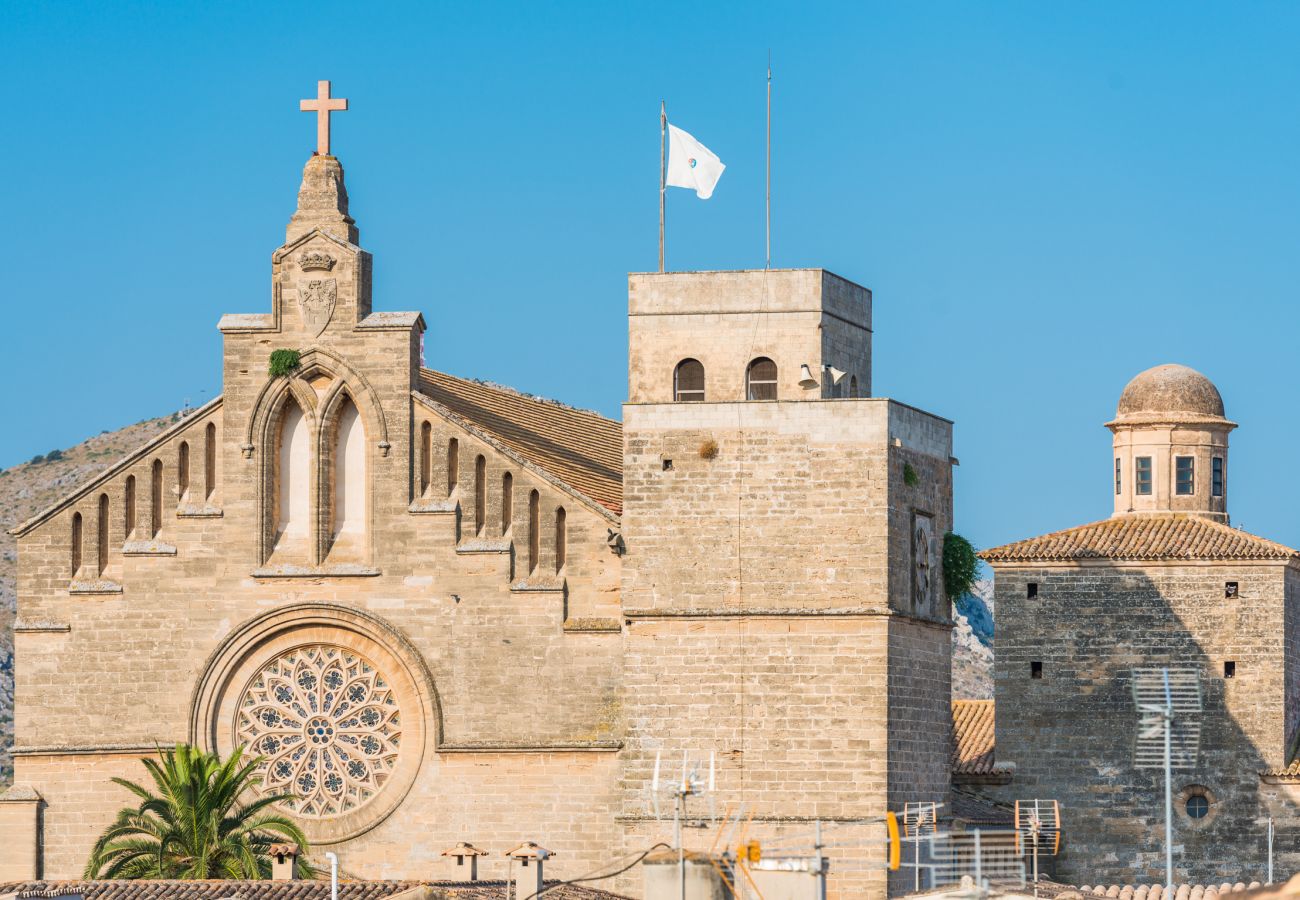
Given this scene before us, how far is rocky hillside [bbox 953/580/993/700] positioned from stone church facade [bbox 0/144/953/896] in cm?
7324

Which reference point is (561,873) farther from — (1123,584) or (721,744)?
(1123,584)

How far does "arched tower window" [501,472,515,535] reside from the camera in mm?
50219

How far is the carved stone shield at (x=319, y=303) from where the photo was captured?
5125 centimetres

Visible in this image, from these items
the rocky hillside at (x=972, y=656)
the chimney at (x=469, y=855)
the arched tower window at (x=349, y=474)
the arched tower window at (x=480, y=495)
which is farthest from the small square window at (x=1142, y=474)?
the rocky hillside at (x=972, y=656)

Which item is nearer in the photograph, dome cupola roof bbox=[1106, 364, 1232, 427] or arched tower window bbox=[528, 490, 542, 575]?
arched tower window bbox=[528, 490, 542, 575]

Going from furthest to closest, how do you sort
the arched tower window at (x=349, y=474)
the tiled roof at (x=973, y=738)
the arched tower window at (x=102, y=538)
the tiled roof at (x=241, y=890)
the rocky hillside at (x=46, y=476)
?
the rocky hillside at (x=46, y=476) → the tiled roof at (x=973, y=738) → the arched tower window at (x=102, y=538) → the arched tower window at (x=349, y=474) → the tiled roof at (x=241, y=890)

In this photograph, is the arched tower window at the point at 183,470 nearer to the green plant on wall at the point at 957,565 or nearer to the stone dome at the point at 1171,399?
the green plant on wall at the point at 957,565

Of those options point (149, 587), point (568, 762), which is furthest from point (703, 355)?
point (149, 587)

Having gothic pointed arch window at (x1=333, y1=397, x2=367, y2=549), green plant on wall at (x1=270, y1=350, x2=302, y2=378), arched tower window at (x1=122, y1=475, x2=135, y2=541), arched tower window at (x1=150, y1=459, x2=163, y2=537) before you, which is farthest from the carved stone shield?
arched tower window at (x1=122, y1=475, x2=135, y2=541)

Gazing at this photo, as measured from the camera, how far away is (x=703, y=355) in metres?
50.5

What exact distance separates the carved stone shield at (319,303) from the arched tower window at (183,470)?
9.99 feet

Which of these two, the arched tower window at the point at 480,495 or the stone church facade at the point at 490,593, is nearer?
the stone church facade at the point at 490,593

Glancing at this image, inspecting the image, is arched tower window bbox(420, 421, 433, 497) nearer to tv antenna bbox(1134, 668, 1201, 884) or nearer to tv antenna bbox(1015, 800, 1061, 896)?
tv antenna bbox(1015, 800, 1061, 896)

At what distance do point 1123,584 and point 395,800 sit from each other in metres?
18.2
